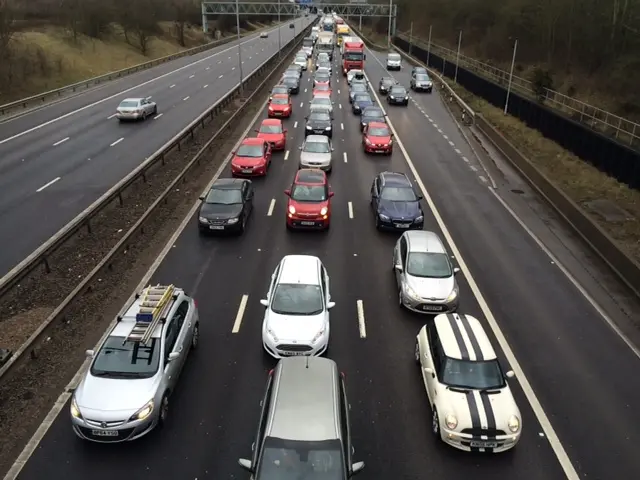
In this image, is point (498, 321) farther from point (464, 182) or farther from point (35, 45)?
point (35, 45)

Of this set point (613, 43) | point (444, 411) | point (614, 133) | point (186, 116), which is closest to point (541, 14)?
point (613, 43)

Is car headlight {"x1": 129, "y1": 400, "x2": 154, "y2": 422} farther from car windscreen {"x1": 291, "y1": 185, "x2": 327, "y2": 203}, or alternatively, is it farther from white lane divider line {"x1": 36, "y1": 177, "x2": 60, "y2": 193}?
white lane divider line {"x1": 36, "y1": 177, "x2": 60, "y2": 193}

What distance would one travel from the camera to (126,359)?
33.6ft

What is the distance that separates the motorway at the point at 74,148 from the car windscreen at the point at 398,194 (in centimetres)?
1171

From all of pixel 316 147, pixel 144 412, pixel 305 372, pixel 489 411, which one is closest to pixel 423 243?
pixel 489 411

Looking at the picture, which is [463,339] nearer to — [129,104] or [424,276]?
[424,276]

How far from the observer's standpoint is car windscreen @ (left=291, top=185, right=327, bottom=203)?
64.2ft

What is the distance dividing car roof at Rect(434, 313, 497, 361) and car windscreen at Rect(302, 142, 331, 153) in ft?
52.7

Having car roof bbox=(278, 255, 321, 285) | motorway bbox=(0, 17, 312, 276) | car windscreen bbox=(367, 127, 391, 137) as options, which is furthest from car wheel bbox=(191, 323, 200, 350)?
car windscreen bbox=(367, 127, 391, 137)

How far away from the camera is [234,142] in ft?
102

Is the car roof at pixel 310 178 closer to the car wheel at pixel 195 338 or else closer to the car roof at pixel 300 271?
the car roof at pixel 300 271

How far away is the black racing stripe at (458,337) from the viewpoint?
1072cm

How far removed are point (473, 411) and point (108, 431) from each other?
663 centimetres

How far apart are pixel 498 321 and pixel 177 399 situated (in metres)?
8.45
